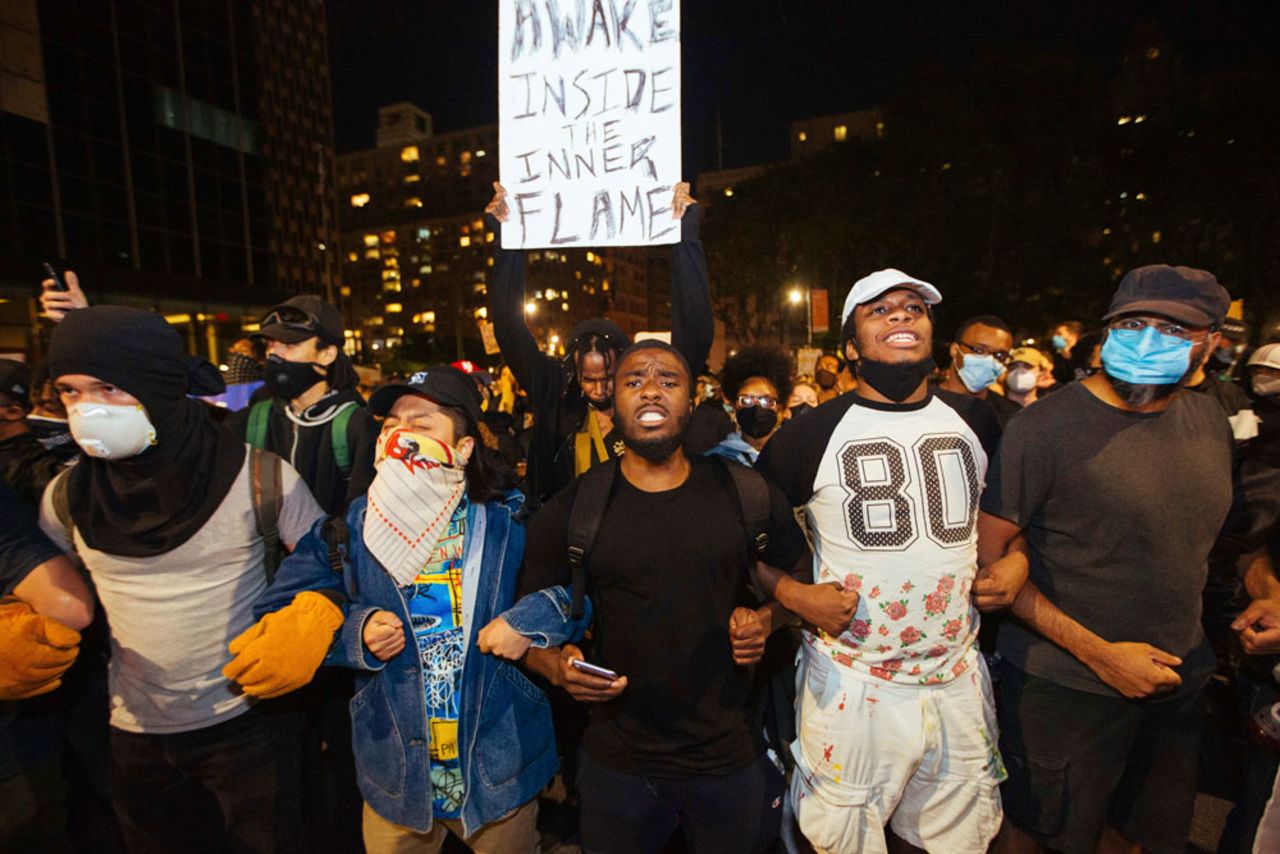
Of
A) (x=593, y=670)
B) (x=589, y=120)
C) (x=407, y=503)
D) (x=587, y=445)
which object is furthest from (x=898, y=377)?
(x=589, y=120)

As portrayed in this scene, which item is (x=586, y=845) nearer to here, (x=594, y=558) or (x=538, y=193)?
(x=594, y=558)

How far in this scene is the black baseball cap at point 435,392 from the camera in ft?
8.38

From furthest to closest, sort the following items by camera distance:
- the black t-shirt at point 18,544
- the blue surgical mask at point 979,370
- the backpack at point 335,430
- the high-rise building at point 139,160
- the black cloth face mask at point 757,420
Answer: the high-rise building at point 139,160, the black cloth face mask at point 757,420, the blue surgical mask at point 979,370, the backpack at point 335,430, the black t-shirt at point 18,544

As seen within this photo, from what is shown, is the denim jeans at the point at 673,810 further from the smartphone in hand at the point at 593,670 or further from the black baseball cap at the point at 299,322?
the black baseball cap at the point at 299,322

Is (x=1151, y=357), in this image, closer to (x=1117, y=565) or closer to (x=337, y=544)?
(x=1117, y=565)

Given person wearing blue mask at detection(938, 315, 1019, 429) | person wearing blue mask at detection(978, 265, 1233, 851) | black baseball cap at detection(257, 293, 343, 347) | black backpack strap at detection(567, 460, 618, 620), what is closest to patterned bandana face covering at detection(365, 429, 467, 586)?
black backpack strap at detection(567, 460, 618, 620)

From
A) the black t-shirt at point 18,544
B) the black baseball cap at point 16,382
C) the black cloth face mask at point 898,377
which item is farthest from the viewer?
the black baseball cap at point 16,382

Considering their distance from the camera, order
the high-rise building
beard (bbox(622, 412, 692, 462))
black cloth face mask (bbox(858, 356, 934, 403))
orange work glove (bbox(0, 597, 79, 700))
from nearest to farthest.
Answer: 1. orange work glove (bbox(0, 597, 79, 700))
2. beard (bbox(622, 412, 692, 462))
3. black cloth face mask (bbox(858, 356, 934, 403))
4. the high-rise building

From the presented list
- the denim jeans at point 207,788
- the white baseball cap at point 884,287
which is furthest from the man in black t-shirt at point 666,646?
the denim jeans at point 207,788

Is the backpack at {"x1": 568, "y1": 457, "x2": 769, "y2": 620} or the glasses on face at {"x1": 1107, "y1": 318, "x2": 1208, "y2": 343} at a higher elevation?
the glasses on face at {"x1": 1107, "y1": 318, "x2": 1208, "y2": 343}

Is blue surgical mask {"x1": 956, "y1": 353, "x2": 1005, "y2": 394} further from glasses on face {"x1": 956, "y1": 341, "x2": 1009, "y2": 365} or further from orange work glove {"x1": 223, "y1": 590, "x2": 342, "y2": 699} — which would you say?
orange work glove {"x1": 223, "y1": 590, "x2": 342, "y2": 699}

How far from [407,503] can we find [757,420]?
265 centimetres

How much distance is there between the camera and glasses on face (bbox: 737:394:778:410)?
14.9 feet

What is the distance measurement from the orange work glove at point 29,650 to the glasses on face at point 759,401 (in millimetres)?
3664
